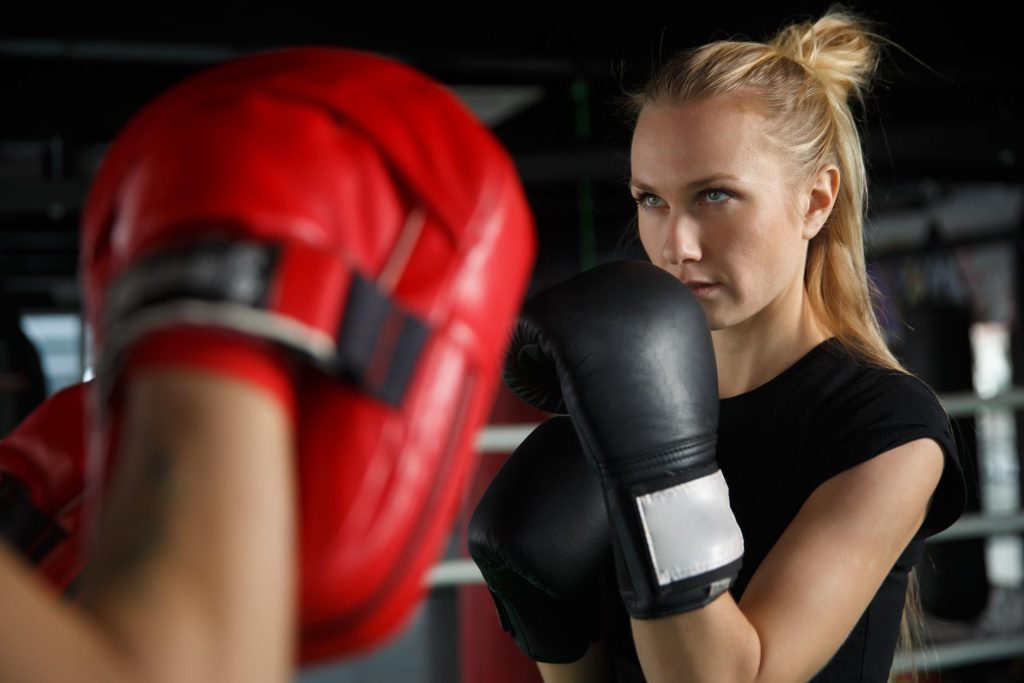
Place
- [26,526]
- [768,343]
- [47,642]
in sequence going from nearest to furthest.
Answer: [47,642]
[26,526]
[768,343]

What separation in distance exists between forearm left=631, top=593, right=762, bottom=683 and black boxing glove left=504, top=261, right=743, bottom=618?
17 millimetres

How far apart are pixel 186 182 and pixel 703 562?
1.76 ft

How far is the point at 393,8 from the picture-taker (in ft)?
11.7

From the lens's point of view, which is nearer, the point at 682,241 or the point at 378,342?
the point at 378,342

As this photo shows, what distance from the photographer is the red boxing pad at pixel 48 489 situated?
63 centimetres

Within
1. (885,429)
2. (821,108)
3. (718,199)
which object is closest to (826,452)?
(885,429)

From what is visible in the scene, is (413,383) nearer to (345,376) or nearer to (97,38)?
(345,376)

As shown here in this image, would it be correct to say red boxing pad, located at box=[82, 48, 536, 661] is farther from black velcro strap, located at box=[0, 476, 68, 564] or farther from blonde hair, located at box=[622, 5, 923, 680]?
blonde hair, located at box=[622, 5, 923, 680]

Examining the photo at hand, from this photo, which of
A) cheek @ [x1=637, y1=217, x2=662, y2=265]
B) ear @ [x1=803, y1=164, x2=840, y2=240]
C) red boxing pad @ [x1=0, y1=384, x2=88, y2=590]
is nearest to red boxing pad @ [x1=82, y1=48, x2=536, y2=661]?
red boxing pad @ [x1=0, y1=384, x2=88, y2=590]

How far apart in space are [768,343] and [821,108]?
288 mm

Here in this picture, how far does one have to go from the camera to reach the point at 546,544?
3.12 ft

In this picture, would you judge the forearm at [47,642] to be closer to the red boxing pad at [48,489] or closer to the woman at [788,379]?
the red boxing pad at [48,489]

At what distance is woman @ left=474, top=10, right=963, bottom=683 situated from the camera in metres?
0.93

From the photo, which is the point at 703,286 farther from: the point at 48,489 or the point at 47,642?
the point at 47,642
